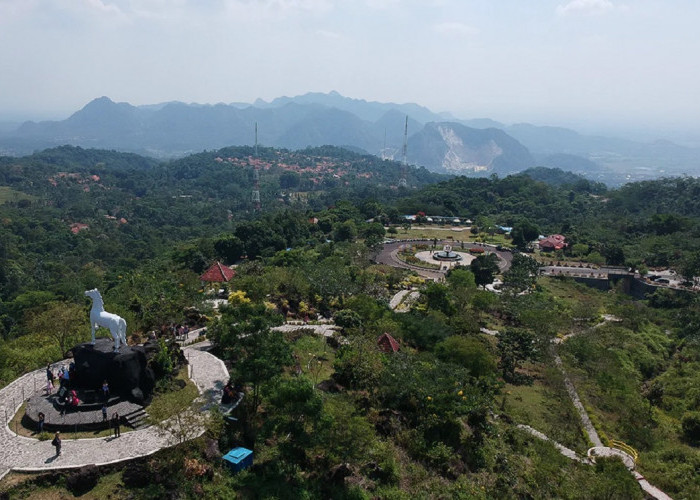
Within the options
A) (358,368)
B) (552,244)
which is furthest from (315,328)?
(552,244)

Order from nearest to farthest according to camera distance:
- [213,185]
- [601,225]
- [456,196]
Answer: [601,225] → [456,196] → [213,185]

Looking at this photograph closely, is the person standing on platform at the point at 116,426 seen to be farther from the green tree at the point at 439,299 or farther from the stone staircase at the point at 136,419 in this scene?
the green tree at the point at 439,299

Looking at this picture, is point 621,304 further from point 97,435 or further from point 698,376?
point 97,435

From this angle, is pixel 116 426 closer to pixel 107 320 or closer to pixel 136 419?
pixel 136 419

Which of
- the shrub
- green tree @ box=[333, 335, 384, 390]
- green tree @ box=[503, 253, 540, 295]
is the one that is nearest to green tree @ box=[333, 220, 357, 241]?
green tree @ box=[503, 253, 540, 295]

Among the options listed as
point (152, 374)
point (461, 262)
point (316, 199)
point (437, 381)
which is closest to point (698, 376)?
point (437, 381)

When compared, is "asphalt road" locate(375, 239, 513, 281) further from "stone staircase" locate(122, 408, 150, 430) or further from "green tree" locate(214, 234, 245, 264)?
"stone staircase" locate(122, 408, 150, 430)

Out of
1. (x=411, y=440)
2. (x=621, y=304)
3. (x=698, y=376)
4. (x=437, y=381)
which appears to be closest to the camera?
(x=411, y=440)
